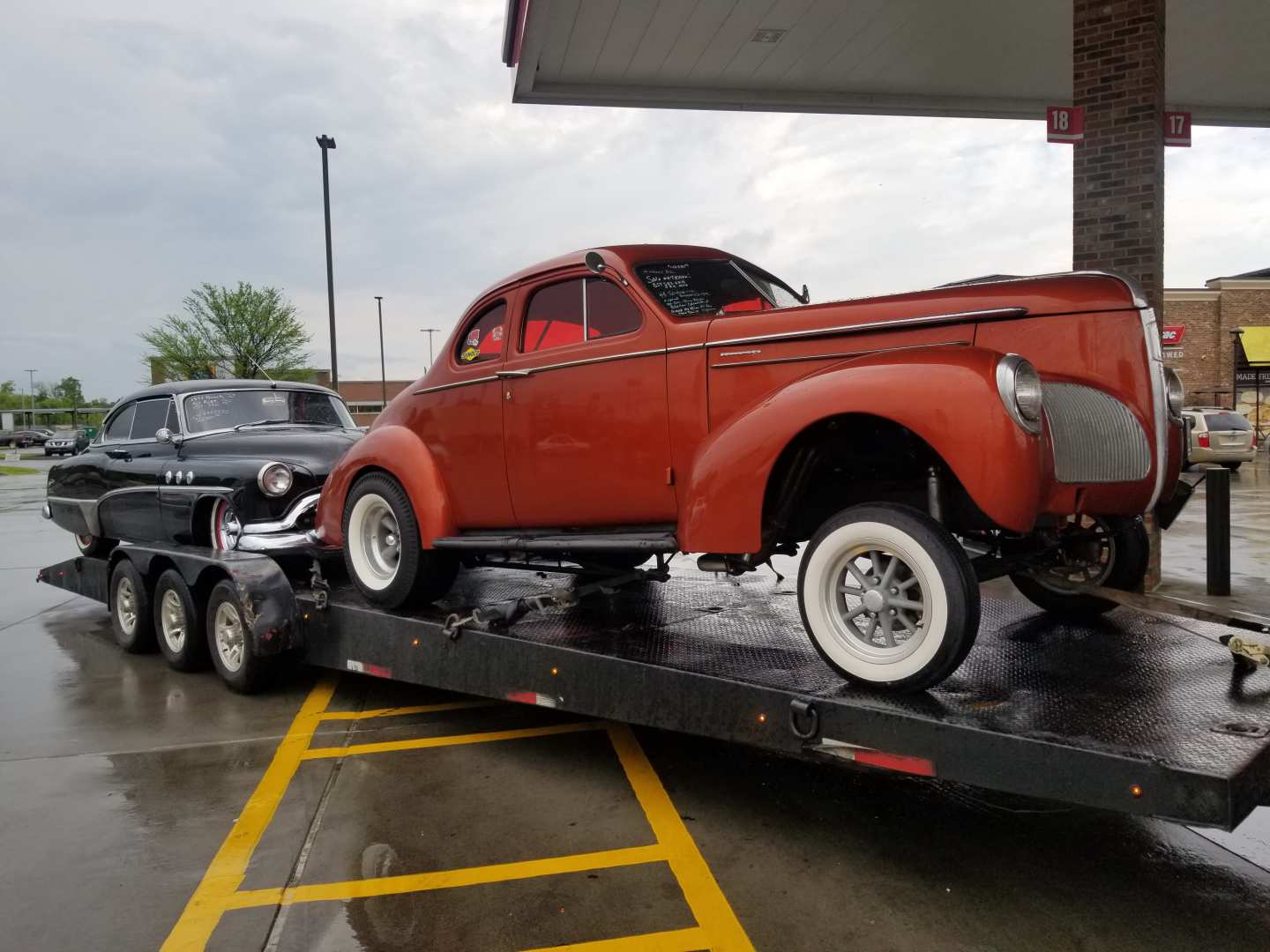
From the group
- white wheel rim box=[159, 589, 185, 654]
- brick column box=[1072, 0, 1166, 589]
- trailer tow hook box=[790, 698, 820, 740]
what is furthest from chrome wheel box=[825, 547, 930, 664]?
brick column box=[1072, 0, 1166, 589]

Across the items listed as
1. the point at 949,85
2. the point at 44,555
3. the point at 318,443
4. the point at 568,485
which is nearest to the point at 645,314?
the point at 568,485

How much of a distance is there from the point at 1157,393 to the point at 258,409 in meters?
6.59

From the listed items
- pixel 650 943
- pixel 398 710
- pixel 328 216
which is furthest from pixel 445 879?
pixel 328 216

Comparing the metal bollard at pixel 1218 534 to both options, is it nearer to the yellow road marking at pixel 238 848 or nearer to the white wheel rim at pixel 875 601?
the white wheel rim at pixel 875 601

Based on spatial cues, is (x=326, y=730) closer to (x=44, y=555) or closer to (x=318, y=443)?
(x=318, y=443)

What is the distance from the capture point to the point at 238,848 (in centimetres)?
376

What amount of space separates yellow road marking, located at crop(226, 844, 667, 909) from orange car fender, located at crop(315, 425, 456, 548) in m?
2.05

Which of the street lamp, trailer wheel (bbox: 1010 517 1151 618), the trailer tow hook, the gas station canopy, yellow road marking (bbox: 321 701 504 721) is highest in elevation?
the gas station canopy

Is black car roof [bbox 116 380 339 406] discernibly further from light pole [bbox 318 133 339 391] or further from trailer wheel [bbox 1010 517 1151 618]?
light pole [bbox 318 133 339 391]

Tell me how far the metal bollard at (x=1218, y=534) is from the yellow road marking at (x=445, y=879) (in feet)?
17.4

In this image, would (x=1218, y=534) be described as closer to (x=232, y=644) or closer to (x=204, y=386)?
(x=232, y=644)

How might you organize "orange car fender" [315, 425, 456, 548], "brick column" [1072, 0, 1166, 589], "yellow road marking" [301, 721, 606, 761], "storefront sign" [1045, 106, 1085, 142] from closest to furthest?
1. "yellow road marking" [301, 721, 606, 761]
2. "orange car fender" [315, 425, 456, 548]
3. "brick column" [1072, 0, 1166, 589]
4. "storefront sign" [1045, 106, 1085, 142]

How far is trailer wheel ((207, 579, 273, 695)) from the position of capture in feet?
18.3

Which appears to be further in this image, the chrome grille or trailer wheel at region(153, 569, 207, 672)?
trailer wheel at region(153, 569, 207, 672)
